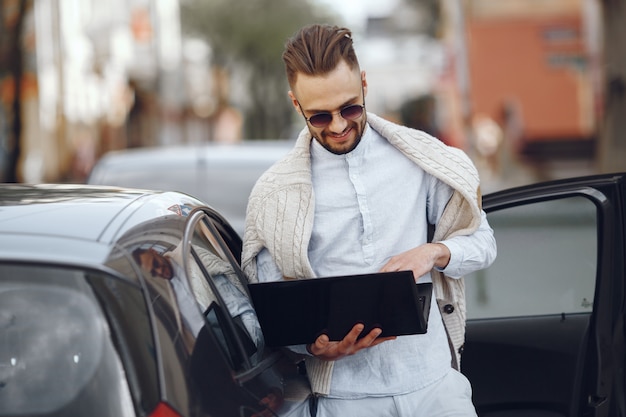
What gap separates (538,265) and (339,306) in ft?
4.45

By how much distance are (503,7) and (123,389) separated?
3374cm

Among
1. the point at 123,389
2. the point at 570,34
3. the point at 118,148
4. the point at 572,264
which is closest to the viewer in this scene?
the point at 123,389

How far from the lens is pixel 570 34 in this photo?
33.8 metres

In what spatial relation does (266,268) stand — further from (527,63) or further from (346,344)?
(527,63)

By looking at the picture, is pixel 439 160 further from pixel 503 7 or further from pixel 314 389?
pixel 503 7

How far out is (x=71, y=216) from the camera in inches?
107

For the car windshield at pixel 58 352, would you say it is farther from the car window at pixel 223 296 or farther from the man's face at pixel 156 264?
the car window at pixel 223 296

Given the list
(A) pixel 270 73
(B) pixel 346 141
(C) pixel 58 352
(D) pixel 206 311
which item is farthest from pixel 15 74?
(A) pixel 270 73

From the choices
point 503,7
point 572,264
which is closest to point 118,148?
point 503,7

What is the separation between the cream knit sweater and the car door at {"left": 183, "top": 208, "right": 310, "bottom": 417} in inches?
3.4

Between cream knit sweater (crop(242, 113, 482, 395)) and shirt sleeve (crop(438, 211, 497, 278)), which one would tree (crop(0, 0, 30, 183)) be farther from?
shirt sleeve (crop(438, 211, 497, 278))

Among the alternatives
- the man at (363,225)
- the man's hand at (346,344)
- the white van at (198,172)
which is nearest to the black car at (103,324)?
the man's hand at (346,344)

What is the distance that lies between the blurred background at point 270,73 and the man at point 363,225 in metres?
8.82

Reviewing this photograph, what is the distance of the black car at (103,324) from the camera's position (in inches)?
94.5
